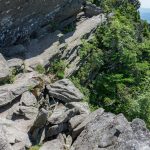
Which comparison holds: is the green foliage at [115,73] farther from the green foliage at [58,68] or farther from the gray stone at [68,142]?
the gray stone at [68,142]

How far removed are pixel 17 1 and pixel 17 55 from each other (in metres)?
4.23

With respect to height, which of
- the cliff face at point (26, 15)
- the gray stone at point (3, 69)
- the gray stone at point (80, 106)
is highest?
the cliff face at point (26, 15)

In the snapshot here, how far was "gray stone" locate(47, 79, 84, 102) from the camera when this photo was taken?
29.6 meters

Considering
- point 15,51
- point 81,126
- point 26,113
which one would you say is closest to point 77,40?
point 15,51

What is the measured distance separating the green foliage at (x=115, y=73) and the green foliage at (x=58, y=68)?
1427mm

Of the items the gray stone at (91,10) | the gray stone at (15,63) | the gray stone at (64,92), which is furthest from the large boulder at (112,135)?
the gray stone at (91,10)

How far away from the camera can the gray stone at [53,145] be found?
24.2 meters

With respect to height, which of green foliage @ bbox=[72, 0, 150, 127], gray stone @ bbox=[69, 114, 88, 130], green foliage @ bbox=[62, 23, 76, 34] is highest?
gray stone @ bbox=[69, 114, 88, 130]

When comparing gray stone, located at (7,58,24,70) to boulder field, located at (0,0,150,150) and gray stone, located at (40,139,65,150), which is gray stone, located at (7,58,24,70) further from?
gray stone, located at (40,139,65,150)

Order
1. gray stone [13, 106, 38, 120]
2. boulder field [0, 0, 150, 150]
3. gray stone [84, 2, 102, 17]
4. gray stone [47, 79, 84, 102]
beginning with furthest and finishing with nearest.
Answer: gray stone [84, 2, 102, 17]
gray stone [47, 79, 84, 102]
gray stone [13, 106, 38, 120]
boulder field [0, 0, 150, 150]

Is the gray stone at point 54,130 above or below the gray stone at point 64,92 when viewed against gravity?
above

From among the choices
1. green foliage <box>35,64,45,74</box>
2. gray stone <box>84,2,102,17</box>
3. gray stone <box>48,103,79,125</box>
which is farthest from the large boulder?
gray stone <box>84,2,102,17</box>

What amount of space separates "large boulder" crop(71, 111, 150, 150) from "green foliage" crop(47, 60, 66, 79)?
7938 mm

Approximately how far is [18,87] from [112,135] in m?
8.55
